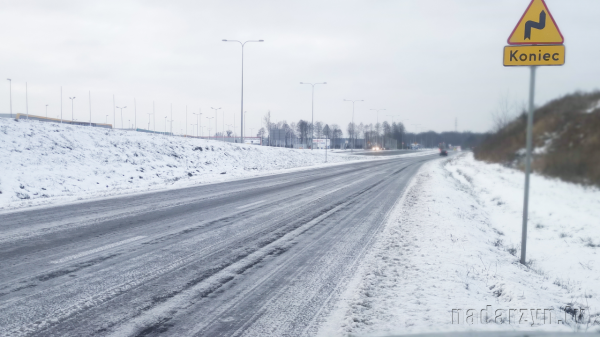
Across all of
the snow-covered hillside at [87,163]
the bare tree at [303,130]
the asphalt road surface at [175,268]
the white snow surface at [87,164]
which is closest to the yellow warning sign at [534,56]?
the asphalt road surface at [175,268]

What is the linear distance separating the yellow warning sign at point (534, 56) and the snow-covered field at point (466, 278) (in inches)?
123

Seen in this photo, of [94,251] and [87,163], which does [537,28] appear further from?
[87,163]

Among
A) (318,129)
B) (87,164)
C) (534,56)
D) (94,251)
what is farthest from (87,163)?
(318,129)

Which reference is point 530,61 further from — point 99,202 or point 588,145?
point 588,145

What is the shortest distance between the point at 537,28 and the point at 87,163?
63.5 feet

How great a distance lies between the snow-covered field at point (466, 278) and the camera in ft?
12.9

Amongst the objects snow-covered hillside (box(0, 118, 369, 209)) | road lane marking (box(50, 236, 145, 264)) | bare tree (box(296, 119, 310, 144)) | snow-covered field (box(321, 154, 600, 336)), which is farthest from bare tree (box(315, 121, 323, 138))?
road lane marking (box(50, 236, 145, 264))

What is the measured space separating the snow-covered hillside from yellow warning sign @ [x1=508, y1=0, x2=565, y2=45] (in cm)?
1269

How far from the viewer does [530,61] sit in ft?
19.6

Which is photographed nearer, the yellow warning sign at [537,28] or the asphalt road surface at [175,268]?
the asphalt road surface at [175,268]

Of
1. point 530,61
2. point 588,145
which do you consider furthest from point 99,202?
point 588,145

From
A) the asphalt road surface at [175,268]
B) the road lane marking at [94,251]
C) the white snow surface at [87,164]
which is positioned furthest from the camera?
the white snow surface at [87,164]

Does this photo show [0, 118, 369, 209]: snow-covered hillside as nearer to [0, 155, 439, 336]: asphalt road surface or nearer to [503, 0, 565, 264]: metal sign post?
[0, 155, 439, 336]: asphalt road surface

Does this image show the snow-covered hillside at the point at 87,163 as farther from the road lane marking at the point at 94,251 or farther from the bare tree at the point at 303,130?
the bare tree at the point at 303,130
